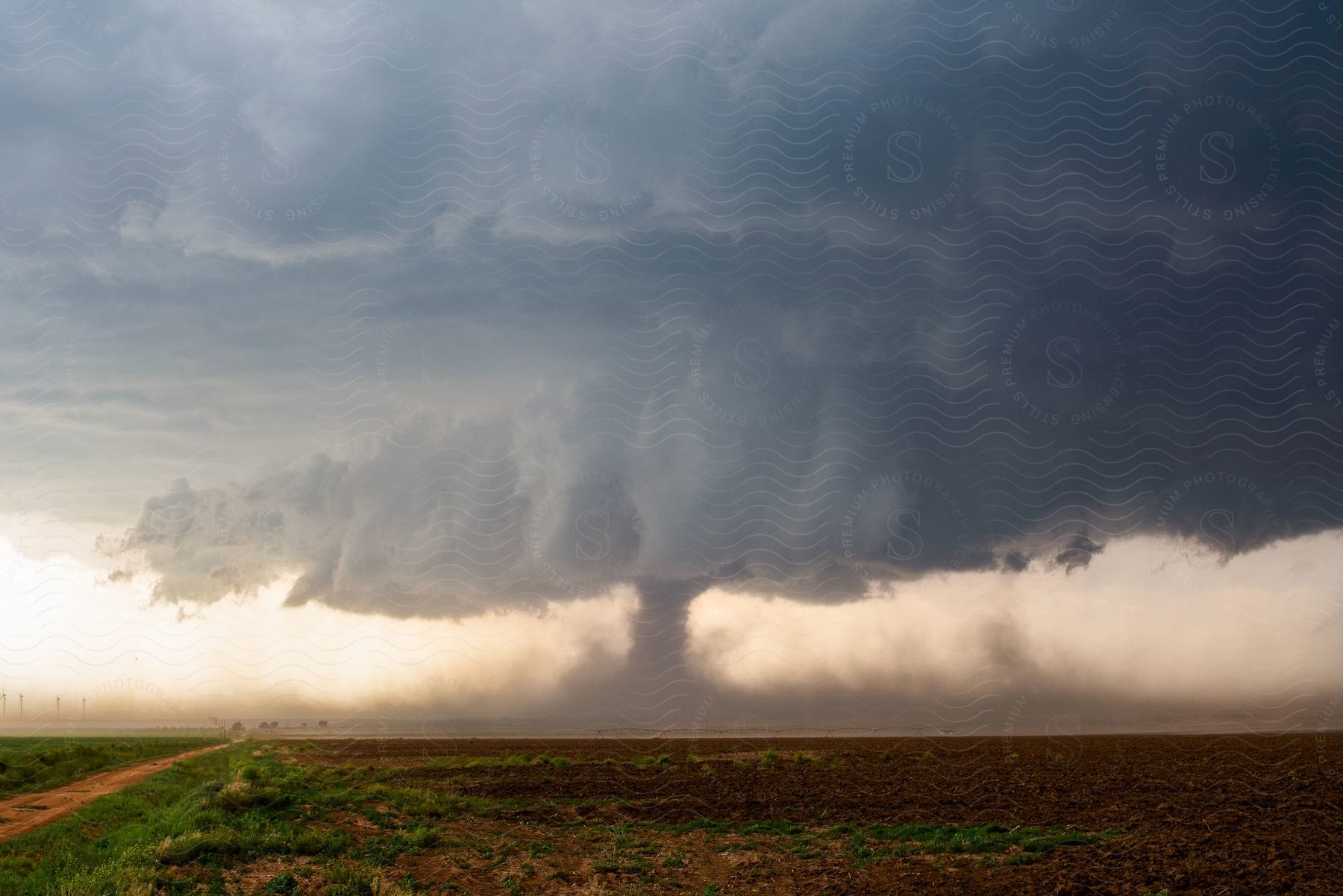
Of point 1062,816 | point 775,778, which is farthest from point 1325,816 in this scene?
point 775,778

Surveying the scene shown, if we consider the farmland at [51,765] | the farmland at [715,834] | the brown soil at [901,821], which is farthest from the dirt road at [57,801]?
the brown soil at [901,821]

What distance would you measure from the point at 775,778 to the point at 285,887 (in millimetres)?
29002

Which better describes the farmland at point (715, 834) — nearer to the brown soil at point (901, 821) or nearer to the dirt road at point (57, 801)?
the brown soil at point (901, 821)

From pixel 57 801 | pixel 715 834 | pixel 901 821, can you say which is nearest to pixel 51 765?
pixel 57 801

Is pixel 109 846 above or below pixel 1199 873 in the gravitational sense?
below

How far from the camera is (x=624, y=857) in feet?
76.6

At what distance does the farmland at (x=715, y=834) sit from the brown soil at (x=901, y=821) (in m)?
0.11

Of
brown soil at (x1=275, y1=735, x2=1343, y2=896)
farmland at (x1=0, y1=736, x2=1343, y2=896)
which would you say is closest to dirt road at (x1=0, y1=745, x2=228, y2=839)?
farmland at (x1=0, y1=736, x2=1343, y2=896)

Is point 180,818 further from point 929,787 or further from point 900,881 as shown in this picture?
point 929,787

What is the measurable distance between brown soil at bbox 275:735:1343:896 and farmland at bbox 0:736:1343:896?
0.36 feet

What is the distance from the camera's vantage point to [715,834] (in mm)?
27109

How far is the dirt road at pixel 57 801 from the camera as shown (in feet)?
90.5

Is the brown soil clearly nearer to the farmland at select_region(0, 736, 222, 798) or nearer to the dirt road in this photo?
the dirt road

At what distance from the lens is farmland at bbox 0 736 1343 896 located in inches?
744
